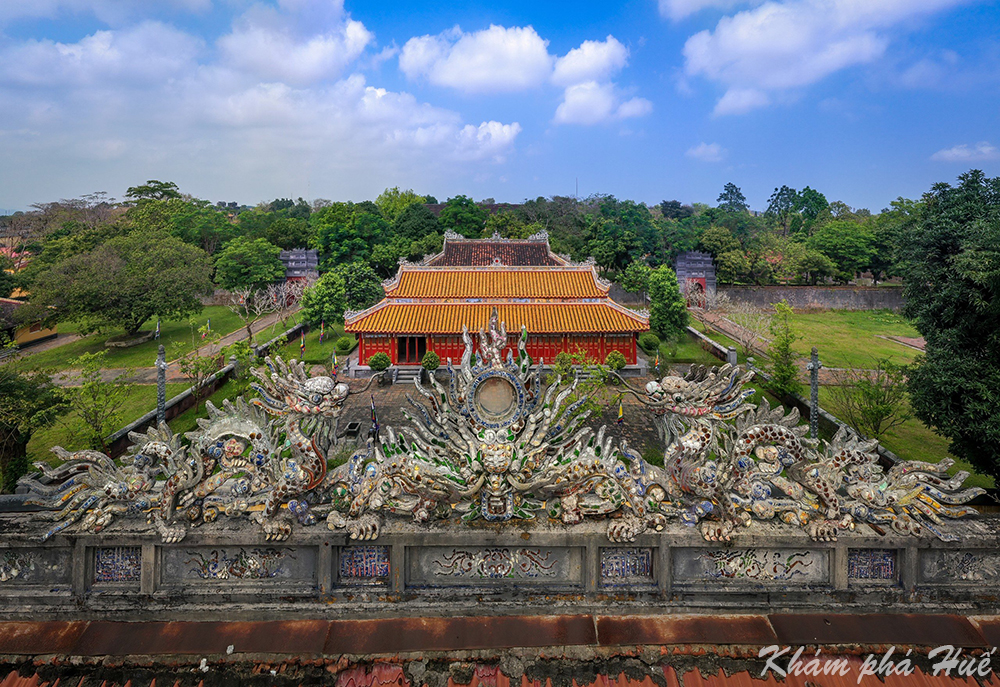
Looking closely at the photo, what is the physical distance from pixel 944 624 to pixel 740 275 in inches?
1917

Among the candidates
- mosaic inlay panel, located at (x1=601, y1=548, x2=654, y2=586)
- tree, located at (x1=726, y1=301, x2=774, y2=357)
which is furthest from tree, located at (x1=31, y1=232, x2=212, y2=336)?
tree, located at (x1=726, y1=301, x2=774, y2=357)

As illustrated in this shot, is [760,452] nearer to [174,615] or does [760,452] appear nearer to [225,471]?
[225,471]

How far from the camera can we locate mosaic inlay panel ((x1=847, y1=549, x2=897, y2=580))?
6.73 m

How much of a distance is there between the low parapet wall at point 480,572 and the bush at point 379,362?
17801mm

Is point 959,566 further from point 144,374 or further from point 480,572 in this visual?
point 144,374

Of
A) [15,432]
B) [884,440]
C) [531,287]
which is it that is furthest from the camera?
[531,287]

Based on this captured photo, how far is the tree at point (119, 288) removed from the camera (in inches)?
1150

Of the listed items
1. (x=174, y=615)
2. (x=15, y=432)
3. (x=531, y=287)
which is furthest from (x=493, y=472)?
(x=531, y=287)

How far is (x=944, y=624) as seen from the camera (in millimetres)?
6320

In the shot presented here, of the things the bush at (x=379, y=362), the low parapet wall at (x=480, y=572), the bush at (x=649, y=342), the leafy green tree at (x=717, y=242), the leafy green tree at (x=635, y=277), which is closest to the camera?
the low parapet wall at (x=480, y=572)

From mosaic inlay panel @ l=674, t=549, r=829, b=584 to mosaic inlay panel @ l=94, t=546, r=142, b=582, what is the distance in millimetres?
7070

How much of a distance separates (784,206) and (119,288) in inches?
3376

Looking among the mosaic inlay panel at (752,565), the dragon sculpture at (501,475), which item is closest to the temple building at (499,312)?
the dragon sculpture at (501,475)

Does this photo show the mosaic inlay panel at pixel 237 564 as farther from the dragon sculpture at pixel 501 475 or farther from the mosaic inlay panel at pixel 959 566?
the mosaic inlay panel at pixel 959 566
